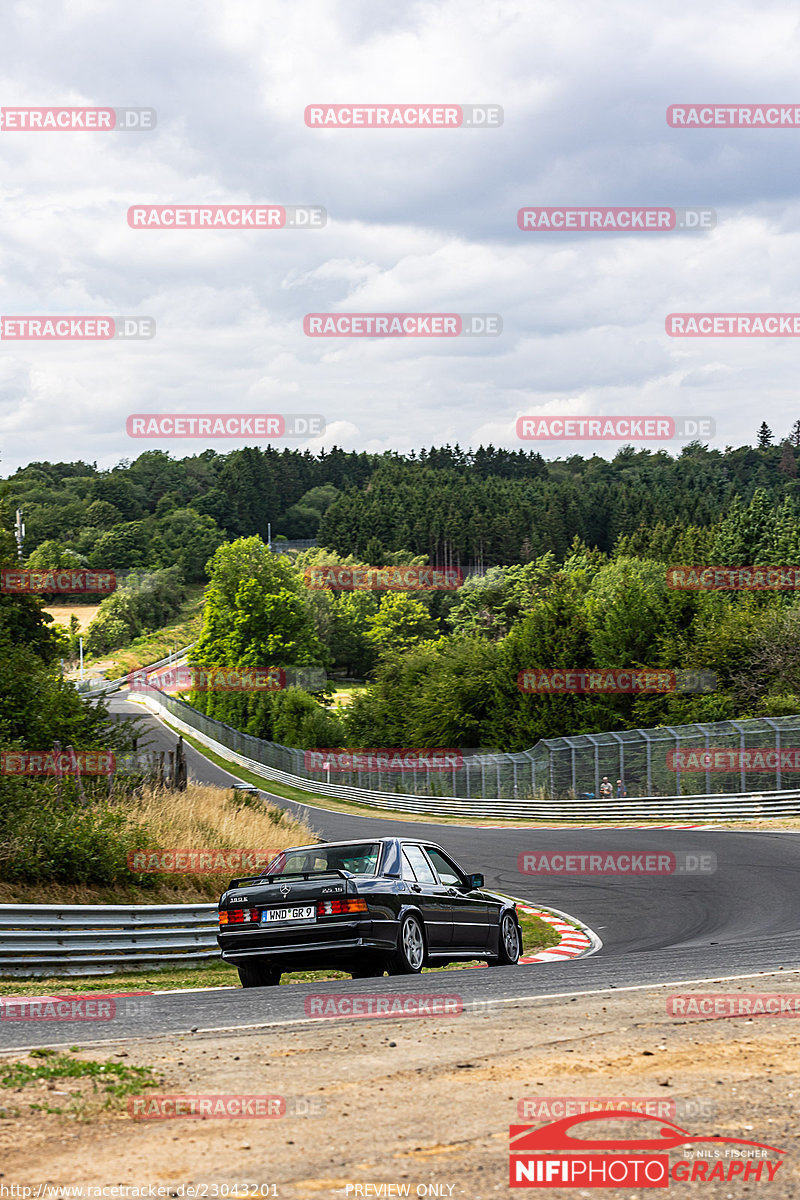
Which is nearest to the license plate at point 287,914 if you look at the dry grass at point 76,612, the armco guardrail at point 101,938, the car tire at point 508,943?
the armco guardrail at point 101,938

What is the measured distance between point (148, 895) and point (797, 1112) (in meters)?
11.5

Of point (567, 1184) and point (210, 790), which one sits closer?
point (567, 1184)

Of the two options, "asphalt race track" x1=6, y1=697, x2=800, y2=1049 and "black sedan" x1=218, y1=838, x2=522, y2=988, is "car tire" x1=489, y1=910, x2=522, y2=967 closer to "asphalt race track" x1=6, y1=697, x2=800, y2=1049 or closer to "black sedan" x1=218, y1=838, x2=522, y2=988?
"black sedan" x1=218, y1=838, x2=522, y2=988

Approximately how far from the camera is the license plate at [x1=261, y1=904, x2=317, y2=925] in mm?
10828

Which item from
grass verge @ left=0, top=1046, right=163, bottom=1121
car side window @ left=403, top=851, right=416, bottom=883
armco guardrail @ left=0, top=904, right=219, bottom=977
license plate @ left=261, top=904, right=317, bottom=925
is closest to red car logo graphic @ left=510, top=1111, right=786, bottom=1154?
grass verge @ left=0, top=1046, right=163, bottom=1121

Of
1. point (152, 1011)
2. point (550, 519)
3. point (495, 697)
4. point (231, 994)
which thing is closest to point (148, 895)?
point (231, 994)

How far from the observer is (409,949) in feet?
36.8

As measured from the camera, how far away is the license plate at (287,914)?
10828 mm

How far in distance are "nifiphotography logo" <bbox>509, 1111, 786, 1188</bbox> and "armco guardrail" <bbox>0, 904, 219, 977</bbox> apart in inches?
340

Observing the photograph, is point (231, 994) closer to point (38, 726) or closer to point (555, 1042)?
point (555, 1042)

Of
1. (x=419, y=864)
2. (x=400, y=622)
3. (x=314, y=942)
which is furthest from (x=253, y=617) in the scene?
(x=314, y=942)

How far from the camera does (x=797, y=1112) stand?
5426 millimetres

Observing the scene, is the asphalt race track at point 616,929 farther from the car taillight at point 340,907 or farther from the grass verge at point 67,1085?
the grass verge at point 67,1085

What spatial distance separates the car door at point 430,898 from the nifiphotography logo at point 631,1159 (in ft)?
21.2
